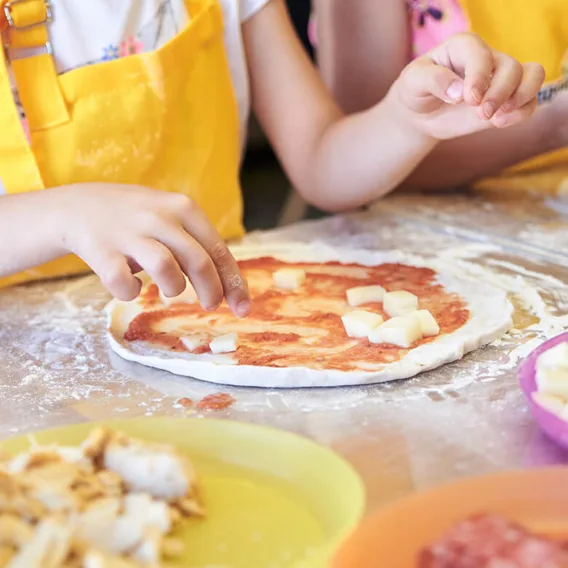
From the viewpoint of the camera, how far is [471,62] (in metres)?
0.83

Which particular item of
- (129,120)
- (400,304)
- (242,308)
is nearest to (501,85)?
(400,304)

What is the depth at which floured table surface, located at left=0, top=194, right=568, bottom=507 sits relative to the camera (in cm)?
59

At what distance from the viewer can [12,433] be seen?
656 millimetres

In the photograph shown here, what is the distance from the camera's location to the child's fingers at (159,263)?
28.3 inches

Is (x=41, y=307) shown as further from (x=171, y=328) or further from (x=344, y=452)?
(x=344, y=452)

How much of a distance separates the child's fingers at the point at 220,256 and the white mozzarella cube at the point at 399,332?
128mm

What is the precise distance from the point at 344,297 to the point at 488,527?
1.64 feet

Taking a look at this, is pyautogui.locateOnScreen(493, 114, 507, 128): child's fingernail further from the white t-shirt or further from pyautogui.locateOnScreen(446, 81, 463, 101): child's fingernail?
the white t-shirt

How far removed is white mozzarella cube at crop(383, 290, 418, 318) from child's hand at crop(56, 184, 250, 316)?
0.54 ft

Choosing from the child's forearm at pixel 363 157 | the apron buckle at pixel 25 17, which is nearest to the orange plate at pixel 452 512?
the child's forearm at pixel 363 157

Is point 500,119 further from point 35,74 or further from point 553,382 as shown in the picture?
point 35,74

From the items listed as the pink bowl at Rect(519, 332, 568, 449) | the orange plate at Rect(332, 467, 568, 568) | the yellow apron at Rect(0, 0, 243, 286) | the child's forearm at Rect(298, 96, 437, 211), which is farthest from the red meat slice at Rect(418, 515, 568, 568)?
the child's forearm at Rect(298, 96, 437, 211)

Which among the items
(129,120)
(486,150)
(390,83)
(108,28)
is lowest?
(486,150)

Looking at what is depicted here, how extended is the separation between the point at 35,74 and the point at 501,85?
55 centimetres
